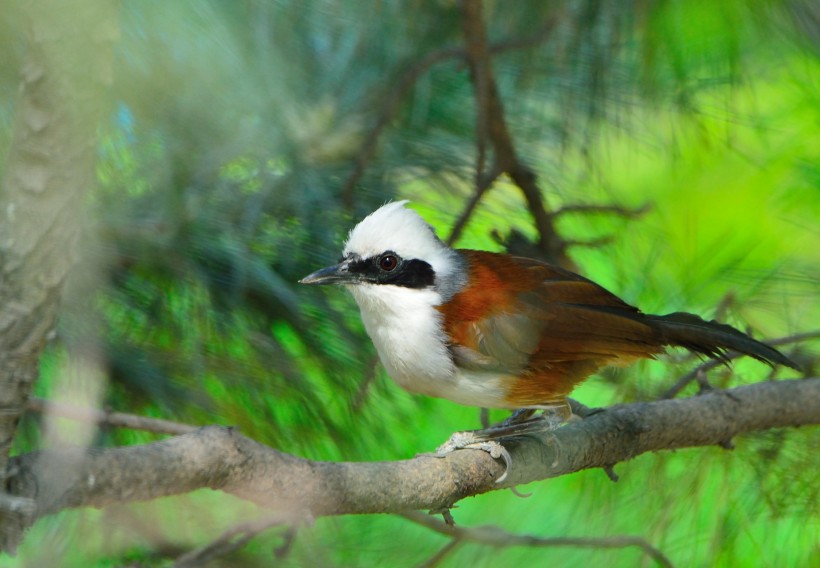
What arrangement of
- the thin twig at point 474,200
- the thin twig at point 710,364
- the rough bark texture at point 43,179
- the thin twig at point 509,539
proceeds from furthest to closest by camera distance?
1. the thin twig at point 474,200
2. the thin twig at point 710,364
3. the thin twig at point 509,539
4. the rough bark texture at point 43,179

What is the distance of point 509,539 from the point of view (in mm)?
2018

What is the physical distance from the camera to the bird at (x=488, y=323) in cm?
201

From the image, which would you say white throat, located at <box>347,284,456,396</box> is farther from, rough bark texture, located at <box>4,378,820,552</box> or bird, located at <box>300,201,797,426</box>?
rough bark texture, located at <box>4,378,820,552</box>

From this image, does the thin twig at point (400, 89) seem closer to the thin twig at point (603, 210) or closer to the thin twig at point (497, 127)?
the thin twig at point (497, 127)

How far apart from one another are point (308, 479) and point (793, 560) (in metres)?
1.45

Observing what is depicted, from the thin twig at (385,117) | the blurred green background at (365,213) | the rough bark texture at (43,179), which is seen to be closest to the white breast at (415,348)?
the blurred green background at (365,213)

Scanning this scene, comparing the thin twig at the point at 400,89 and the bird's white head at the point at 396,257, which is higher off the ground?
the thin twig at the point at 400,89

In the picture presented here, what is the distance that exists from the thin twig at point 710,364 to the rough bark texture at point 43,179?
5.23ft

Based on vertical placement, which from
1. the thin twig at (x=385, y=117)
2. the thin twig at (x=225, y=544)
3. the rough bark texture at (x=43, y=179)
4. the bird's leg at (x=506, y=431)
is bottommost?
the bird's leg at (x=506, y=431)

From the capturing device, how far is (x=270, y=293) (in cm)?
200

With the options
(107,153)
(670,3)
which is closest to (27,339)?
(107,153)

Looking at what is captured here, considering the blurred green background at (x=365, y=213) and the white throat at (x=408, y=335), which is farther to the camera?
the white throat at (x=408, y=335)

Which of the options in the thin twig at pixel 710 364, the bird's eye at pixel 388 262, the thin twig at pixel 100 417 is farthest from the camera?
the thin twig at pixel 710 364

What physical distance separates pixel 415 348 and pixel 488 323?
8.0 inches
